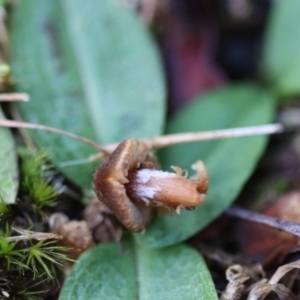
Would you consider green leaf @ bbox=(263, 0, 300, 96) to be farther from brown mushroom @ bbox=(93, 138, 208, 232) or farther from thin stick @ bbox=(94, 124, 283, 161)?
brown mushroom @ bbox=(93, 138, 208, 232)

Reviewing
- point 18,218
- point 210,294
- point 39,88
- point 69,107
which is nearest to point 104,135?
point 69,107

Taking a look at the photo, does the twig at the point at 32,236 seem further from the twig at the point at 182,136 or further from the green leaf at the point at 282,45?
the green leaf at the point at 282,45

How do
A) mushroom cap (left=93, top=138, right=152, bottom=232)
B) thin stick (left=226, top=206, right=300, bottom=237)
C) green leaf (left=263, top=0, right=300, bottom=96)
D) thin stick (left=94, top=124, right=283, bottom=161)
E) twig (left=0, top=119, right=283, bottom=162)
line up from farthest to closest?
green leaf (left=263, top=0, right=300, bottom=96) → thin stick (left=94, top=124, right=283, bottom=161) → twig (left=0, top=119, right=283, bottom=162) → thin stick (left=226, top=206, right=300, bottom=237) → mushroom cap (left=93, top=138, right=152, bottom=232)

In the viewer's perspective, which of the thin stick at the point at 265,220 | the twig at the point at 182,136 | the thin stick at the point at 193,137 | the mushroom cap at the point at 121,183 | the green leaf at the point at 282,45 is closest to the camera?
the mushroom cap at the point at 121,183

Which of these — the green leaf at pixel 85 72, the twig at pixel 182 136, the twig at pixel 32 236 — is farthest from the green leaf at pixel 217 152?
the twig at pixel 32 236

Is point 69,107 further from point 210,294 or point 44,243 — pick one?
point 210,294

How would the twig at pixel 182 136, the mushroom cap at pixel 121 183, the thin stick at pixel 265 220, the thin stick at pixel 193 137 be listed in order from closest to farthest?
1. the mushroom cap at pixel 121 183
2. the thin stick at pixel 265 220
3. the twig at pixel 182 136
4. the thin stick at pixel 193 137

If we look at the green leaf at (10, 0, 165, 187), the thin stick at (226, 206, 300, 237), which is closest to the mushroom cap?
the green leaf at (10, 0, 165, 187)
